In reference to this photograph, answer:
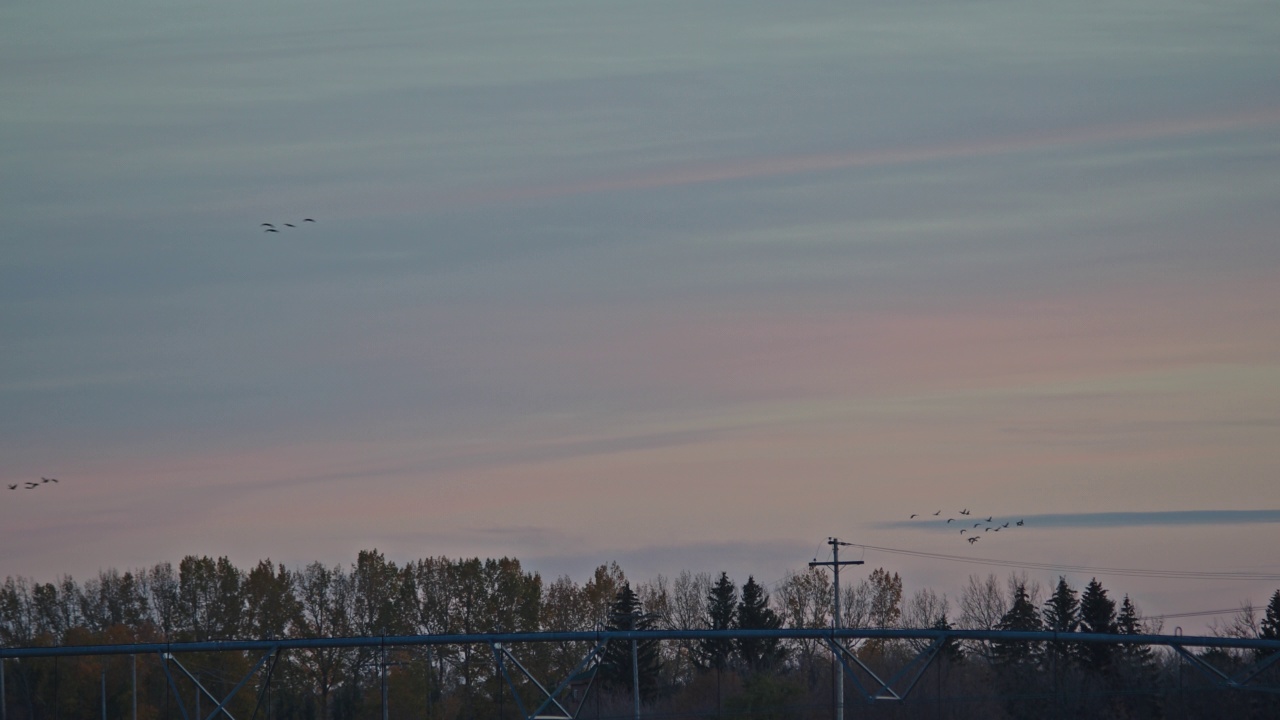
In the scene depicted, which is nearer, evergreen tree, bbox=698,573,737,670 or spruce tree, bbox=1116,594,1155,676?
spruce tree, bbox=1116,594,1155,676

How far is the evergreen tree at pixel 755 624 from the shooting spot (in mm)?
97125

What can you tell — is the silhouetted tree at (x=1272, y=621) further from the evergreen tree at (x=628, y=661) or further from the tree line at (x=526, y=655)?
the evergreen tree at (x=628, y=661)

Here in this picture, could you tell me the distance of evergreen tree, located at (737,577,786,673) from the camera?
9712 centimetres

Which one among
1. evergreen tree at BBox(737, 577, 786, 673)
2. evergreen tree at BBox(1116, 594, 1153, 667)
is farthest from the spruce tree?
evergreen tree at BBox(737, 577, 786, 673)

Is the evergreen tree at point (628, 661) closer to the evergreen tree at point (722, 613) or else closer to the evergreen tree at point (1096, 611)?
the evergreen tree at point (722, 613)

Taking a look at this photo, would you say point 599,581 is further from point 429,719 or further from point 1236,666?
point 1236,666

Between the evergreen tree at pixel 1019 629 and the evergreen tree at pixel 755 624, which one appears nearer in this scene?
the evergreen tree at pixel 1019 629

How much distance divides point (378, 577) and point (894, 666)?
39.9 metres

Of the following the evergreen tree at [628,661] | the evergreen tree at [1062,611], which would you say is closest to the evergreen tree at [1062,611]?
the evergreen tree at [1062,611]

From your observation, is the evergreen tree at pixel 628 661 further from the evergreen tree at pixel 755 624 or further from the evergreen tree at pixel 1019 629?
the evergreen tree at pixel 1019 629

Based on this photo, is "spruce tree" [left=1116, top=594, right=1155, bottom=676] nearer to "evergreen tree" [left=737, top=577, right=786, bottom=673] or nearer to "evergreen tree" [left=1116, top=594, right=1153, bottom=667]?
"evergreen tree" [left=1116, top=594, right=1153, bottom=667]

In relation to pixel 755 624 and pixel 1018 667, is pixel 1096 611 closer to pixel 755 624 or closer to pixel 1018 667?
pixel 1018 667

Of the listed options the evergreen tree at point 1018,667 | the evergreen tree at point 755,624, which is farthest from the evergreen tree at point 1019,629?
the evergreen tree at point 755,624

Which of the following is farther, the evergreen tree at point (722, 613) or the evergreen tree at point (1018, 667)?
the evergreen tree at point (722, 613)
